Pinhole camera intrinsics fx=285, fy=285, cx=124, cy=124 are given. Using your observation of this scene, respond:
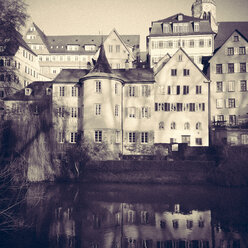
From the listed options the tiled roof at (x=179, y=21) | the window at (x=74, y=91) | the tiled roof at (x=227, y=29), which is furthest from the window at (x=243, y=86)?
the window at (x=74, y=91)

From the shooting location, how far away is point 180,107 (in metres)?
41.8

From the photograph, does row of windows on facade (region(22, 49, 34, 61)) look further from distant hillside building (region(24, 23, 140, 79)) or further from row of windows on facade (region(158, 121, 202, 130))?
row of windows on facade (region(158, 121, 202, 130))

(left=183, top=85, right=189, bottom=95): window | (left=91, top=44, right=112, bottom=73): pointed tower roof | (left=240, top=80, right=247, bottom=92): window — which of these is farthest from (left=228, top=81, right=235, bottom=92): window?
(left=91, top=44, right=112, bottom=73): pointed tower roof

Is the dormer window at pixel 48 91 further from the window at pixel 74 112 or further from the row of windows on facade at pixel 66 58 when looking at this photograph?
the row of windows on facade at pixel 66 58

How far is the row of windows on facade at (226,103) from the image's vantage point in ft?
143

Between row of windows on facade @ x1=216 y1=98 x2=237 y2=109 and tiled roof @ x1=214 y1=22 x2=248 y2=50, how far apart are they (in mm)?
15487

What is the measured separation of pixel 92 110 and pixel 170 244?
81.3ft

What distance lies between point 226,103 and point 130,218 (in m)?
31.3

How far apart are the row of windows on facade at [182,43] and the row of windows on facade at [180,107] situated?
645 inches

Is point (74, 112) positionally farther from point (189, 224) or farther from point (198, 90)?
point (189, 224)

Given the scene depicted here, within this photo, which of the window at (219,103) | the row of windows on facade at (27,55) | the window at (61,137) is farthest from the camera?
the row of windows on facade at (27,55)

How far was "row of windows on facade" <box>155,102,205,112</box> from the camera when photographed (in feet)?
136

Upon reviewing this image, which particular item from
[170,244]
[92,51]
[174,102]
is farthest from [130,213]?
[92,51]

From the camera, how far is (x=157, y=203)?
21.7 m
